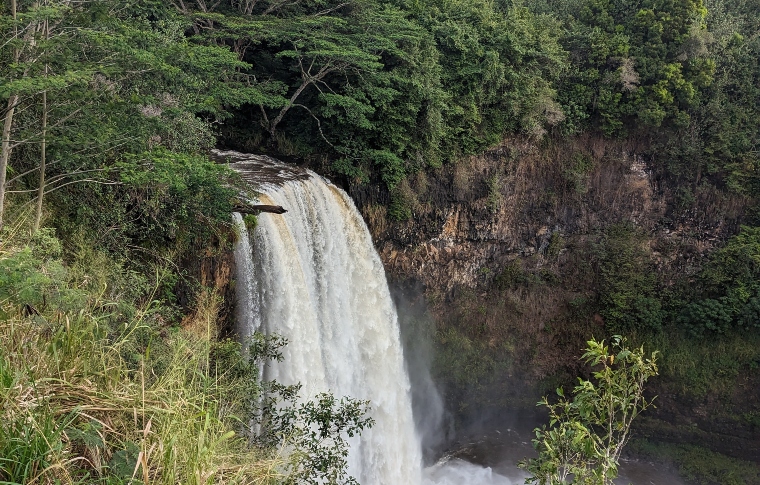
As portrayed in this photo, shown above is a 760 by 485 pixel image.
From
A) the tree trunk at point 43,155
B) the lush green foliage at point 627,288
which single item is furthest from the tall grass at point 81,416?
the lush green foliage at point 627,288

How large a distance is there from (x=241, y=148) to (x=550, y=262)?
1036cm

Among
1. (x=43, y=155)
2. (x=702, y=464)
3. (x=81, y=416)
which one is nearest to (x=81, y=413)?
(x=81, y=416)

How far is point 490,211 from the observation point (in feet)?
53.6

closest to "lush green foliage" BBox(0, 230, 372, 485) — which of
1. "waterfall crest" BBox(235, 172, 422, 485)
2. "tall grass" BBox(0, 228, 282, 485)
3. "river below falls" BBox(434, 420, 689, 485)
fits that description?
"tall grass" BBox(0, 228, 282, 485)

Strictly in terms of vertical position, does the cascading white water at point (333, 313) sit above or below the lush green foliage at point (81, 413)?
below

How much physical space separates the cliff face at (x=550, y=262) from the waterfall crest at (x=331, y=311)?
3.75 m

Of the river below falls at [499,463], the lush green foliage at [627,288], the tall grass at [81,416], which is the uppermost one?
Answer: the tall grass at [81,416]

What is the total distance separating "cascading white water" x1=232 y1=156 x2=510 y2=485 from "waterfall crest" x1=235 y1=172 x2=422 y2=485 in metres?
0.02

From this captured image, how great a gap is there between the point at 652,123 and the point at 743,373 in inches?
314

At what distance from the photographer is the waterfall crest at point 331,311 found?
28.7ft

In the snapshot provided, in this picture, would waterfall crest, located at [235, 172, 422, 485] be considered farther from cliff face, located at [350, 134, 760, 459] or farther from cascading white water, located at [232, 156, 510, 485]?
cliff face, located at [350, 134, 760, 459]

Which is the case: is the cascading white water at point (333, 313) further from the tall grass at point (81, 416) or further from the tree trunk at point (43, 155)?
the tall grass at point (81, 416)

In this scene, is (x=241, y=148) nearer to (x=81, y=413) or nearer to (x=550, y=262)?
(x=550, y=262)

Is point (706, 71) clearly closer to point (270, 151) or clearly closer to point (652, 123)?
point (652, 123)
